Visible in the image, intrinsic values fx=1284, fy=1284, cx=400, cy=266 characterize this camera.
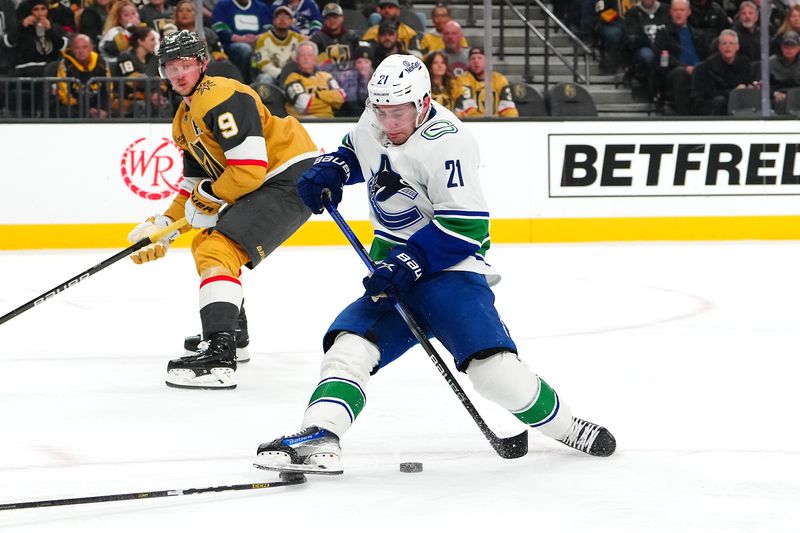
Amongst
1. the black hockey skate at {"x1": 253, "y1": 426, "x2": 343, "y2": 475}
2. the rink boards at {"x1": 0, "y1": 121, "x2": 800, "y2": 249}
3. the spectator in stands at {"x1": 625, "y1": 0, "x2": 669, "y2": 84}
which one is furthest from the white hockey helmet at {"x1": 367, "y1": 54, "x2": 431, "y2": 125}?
the spectator in stands at {"x1": 625, "y1": 0, "x2": 669, "y2": 84}

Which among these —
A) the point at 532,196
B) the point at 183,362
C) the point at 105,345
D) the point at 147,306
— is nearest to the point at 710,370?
the point at 183,362

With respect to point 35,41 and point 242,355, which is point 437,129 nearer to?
point 242,355

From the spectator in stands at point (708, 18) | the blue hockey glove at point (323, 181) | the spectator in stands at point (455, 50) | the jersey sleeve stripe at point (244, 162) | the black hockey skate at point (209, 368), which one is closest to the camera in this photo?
the blue hockey glove at point (323, 181)

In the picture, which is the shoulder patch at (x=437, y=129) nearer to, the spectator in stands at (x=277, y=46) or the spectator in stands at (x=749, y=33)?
the spectator in stands at (x=277, y=46)

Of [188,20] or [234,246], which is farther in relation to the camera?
[188,20]

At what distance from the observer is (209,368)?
3.98 meters

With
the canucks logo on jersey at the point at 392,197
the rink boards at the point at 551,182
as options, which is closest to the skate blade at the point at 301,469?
the canucks logo on jersey at the point at 392,197

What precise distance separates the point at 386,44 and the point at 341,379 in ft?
20.7

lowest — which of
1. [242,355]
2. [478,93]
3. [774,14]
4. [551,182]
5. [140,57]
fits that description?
[551,182]

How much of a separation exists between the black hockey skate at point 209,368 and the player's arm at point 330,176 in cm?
95

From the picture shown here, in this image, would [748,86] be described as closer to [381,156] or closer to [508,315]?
[508,315]

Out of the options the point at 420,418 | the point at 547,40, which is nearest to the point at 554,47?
the point at 547,40

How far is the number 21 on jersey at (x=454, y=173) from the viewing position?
9.39 ft

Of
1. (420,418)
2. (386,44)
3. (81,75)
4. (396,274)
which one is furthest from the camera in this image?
(386,44)
